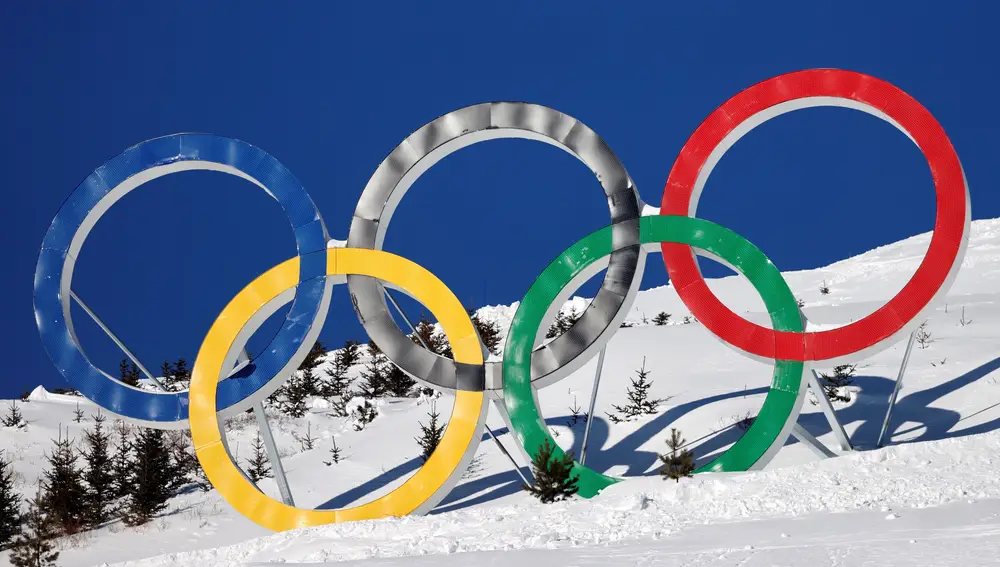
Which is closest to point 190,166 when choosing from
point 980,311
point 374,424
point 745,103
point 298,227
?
point 298,227

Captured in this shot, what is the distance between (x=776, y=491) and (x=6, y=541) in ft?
44.3

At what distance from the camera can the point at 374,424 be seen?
2402 centimetres

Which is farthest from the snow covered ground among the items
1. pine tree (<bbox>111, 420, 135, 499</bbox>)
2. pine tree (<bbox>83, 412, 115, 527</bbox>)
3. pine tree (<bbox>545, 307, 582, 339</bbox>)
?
pine tree (<bbox>545, 307, 582, 339</bbox>)

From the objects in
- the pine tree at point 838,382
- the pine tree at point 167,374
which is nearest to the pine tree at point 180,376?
the pine tree at point 167,374

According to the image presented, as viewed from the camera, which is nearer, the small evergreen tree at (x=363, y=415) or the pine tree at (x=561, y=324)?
the small evergreen tree at (x=363, y=415)

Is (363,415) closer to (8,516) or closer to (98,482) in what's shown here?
(98,482)

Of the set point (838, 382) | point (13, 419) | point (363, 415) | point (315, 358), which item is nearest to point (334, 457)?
point (363, 415)

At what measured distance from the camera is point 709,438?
19469 mm

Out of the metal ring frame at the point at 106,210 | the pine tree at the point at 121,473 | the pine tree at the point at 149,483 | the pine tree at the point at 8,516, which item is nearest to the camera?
the metal ring frame at the point at 106,210

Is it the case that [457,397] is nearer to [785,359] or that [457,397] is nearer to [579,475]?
[579,475]

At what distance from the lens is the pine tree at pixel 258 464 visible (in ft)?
68.6

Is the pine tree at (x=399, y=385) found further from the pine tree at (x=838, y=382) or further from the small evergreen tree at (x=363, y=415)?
the pine tree at (x=838, y=382)

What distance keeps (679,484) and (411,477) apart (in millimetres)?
5268

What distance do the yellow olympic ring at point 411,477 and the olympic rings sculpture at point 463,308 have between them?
0.02 m
